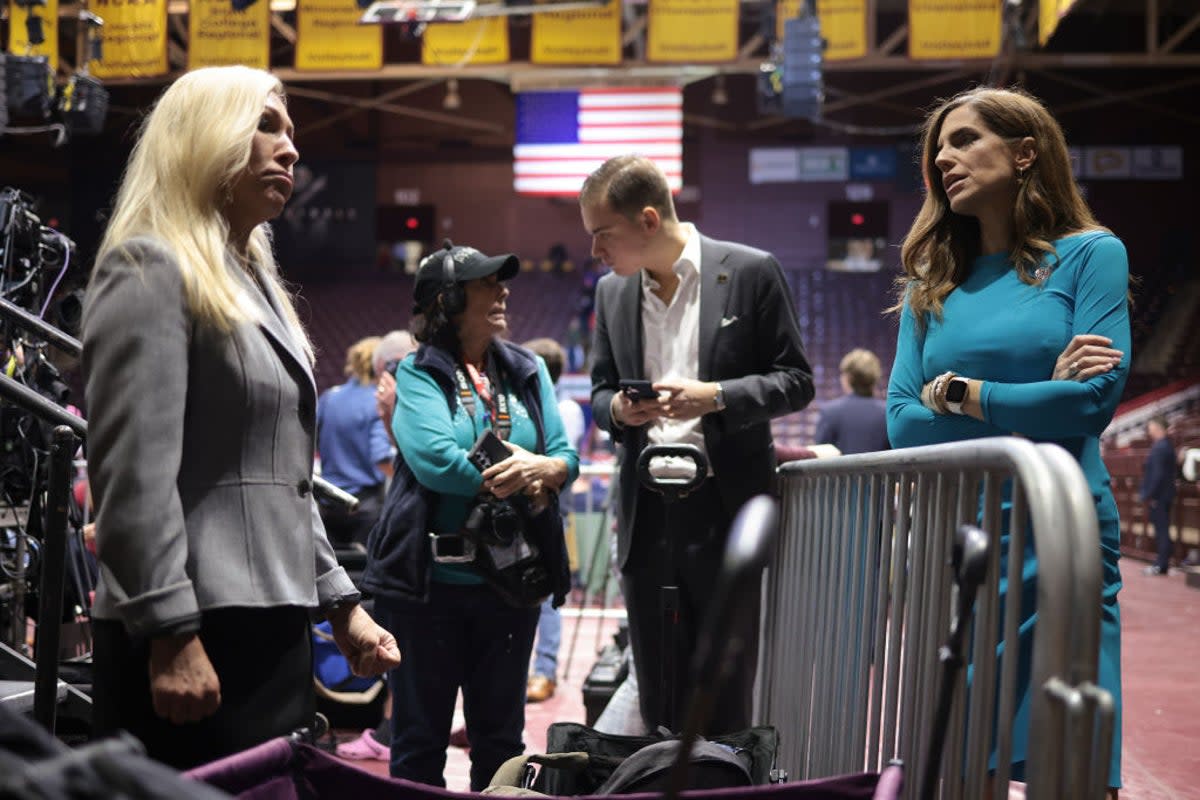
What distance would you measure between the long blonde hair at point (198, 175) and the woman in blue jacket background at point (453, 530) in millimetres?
1148

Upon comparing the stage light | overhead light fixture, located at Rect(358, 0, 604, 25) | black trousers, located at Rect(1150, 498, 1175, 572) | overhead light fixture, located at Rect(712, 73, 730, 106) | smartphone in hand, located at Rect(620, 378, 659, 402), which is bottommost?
black trousers, located at Rect(1150, 498, 1175, 572)

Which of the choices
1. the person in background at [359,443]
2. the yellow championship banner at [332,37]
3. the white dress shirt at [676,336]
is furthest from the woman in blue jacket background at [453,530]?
the yellow championship banner at [332,37]

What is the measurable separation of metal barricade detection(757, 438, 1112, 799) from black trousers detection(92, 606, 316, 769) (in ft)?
3.05

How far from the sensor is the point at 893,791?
4.87 ft

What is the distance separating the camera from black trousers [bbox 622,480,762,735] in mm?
2936

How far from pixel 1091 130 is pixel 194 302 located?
21.6m

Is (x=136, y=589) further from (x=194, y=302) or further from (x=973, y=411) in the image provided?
(x=973, y=411)

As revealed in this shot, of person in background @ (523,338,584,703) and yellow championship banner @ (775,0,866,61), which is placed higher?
yellow championship banner @ (775,0,866,61)

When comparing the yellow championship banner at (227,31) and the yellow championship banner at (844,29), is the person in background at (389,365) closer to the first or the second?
the yellow championship banner at (227,31)

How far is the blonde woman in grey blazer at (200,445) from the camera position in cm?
163

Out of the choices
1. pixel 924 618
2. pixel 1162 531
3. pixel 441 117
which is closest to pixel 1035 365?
pixel 924 618

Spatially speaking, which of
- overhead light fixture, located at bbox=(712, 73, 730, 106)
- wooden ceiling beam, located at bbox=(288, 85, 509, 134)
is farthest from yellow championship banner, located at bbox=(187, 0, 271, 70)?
overhead light fixture, located at bbox=(712, 73, 730, 106)

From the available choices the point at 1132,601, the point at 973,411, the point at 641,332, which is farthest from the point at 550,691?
the point at 1132,601

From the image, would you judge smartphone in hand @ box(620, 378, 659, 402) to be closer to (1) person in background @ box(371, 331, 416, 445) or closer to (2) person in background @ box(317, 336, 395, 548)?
(1) person in background @ box(371, 331, 416, 445)
